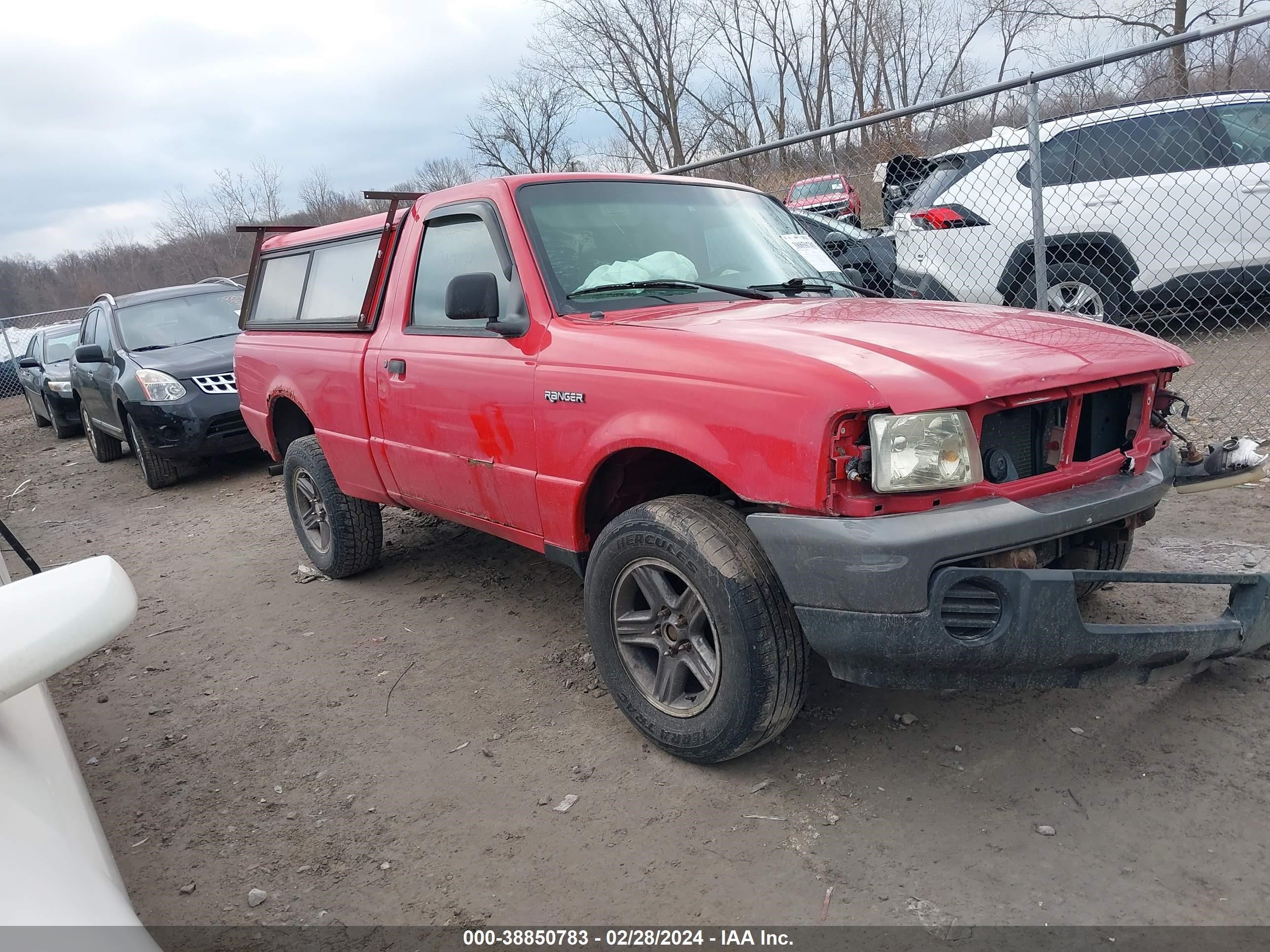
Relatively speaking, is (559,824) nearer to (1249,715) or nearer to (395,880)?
(395,880)

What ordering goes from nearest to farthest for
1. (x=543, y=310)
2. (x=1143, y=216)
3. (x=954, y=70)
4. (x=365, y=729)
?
(x=543, y=310), (x=365, y=729), (x=1143, y=216), (x=954, y=70)

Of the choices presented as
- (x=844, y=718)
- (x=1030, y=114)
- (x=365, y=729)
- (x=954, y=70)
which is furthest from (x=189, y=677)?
(x=954, y=70)

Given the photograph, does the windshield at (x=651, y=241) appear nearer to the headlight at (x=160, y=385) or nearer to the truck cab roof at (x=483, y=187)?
the truck cab roof at (x=483, y=187)

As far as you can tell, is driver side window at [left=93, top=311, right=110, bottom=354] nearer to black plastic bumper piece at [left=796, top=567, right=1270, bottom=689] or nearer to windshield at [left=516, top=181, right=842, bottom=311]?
windshield at [left=516, top=181, right=842, bottom=311]

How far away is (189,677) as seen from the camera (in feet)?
13.6

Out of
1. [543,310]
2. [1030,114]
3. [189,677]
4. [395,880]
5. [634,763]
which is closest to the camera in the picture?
[395,880]

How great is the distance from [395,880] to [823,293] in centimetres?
263

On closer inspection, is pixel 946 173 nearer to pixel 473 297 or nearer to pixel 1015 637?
pixel 473 297

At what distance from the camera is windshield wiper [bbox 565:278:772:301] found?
330 centimetres

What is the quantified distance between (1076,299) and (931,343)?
5.40 meters

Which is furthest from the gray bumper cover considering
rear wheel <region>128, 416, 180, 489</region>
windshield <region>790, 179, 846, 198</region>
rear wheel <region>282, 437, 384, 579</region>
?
windshield <region>790, 179, 846, 198</region>

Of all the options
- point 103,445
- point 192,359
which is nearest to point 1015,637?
point 192,359

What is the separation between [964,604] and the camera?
7.63ft

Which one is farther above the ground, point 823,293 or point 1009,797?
point 823,293
